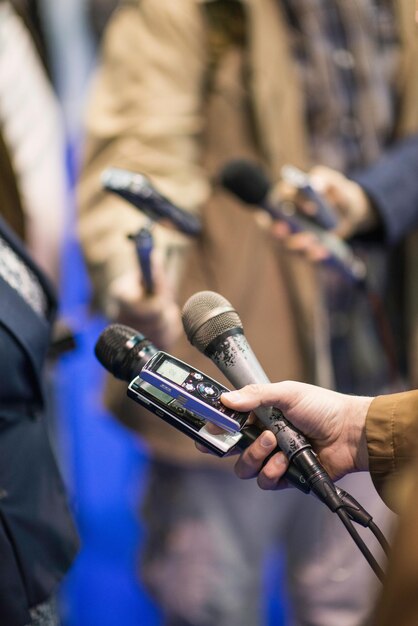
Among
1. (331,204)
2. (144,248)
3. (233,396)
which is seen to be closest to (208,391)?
(233,396)

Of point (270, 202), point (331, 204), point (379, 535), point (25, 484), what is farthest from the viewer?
point (331, 204)

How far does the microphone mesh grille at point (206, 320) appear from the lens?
1.96 ft

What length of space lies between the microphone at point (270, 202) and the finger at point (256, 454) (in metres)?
0.48

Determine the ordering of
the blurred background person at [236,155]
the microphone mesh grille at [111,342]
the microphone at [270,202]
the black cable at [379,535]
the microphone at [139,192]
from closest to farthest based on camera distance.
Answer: the black cable at [379,535] → the microphone mesh grille at [111,342] → the microphone at [139,192] → the microphone at [270,202] → the blurred background person at [236,155]

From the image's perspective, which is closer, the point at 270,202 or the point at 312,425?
the point at 312,425

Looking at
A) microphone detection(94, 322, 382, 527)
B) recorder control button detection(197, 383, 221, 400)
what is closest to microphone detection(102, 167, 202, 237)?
microphone detection(94, 322, 382, 527)

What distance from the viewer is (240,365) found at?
59 cm

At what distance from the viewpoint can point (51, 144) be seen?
3.98ft

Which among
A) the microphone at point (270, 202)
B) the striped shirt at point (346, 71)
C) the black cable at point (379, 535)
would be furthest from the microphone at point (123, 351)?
the striped shirt at point (346, 71)

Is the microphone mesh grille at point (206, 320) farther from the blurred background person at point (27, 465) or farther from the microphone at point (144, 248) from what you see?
the microphone at point (144, 248)

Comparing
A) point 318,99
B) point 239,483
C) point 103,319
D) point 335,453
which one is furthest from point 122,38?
point 335,453

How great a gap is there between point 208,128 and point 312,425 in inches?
26.9

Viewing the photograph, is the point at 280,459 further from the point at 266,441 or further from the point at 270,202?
the point at 270,202

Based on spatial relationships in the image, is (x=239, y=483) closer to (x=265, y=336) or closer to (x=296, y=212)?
(x=265, y=336)
